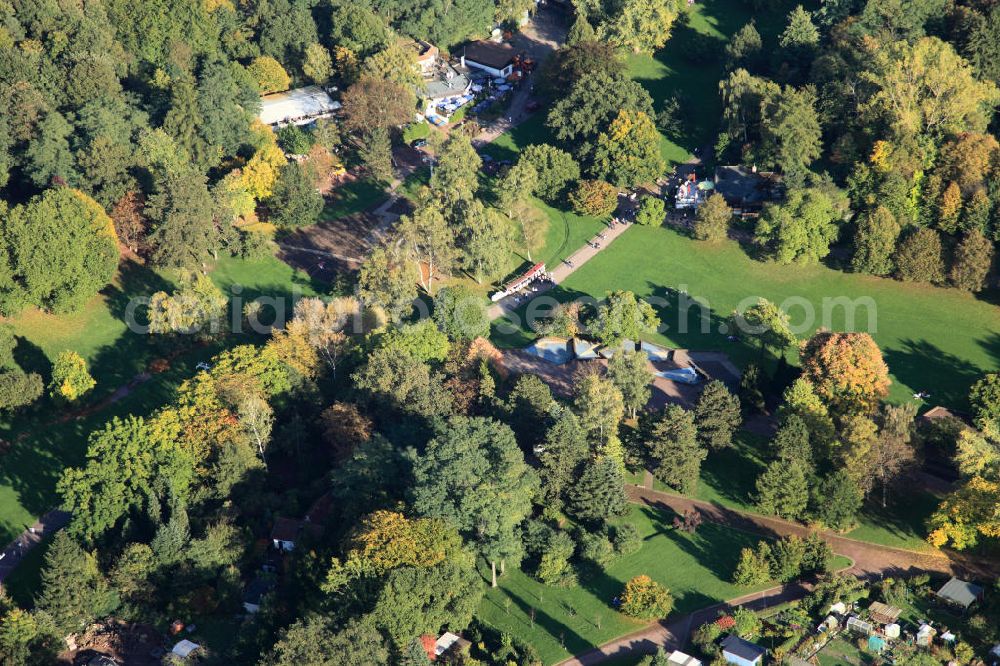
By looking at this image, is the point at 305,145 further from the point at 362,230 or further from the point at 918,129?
the point at 918,129

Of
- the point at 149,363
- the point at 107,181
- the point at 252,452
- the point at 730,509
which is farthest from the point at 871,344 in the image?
the point at 107,181

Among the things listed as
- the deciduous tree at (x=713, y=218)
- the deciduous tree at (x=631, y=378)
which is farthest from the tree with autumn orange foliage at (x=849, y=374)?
the deciduous tree at (x=713, y=218)

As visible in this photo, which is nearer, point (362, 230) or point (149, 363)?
point (149, 363)

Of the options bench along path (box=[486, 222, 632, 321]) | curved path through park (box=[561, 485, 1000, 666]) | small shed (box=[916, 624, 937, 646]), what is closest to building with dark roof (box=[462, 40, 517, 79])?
bench along path (box=[486, 222, 632, 321])

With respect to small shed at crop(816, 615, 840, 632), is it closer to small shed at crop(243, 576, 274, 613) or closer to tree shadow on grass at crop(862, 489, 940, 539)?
tree shadow on grass at crop(862, 489, 940, 539)

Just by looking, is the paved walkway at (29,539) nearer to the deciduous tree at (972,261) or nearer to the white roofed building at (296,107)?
the white roofed building at (296,107)

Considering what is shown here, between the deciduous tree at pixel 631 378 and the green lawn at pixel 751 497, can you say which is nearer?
the green lawn at pixel 751 497

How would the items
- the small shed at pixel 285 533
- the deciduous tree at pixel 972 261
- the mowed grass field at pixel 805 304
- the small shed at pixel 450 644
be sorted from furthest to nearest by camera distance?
the deciduous tree at pixel 972 261
the mowed grass field at pixel 805 304
the small shed at pixel 285 533
the small shed at pixel 450 644
